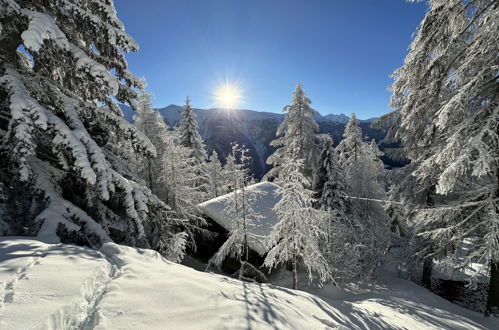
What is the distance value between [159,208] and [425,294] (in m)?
12.5

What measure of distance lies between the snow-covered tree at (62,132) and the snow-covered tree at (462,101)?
25.2 ft

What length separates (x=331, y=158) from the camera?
17.0 meters

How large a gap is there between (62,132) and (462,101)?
917 cm

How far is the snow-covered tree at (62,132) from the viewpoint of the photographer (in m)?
4.18

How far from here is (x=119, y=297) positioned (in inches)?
131

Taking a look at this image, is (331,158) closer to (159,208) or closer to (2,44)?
(159,208)

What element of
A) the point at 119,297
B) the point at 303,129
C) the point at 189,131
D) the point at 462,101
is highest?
the point at 189,131

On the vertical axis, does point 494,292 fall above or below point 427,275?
above

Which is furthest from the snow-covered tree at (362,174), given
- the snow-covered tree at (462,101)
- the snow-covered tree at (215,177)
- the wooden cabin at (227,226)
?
the snow-covered tree at (215,177)

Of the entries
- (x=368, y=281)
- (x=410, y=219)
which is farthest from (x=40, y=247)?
(x=368, y=281)

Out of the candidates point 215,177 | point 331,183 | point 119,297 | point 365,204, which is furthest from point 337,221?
point 215,177

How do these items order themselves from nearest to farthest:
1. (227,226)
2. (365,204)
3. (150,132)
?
(227,226) → (150,132) → (365,204)

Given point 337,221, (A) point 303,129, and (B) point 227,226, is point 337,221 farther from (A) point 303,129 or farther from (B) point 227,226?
(A) point 303,129

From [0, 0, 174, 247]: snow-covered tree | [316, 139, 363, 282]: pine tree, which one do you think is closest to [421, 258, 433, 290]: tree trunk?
[316, 139, 363, 282]: pine tree
